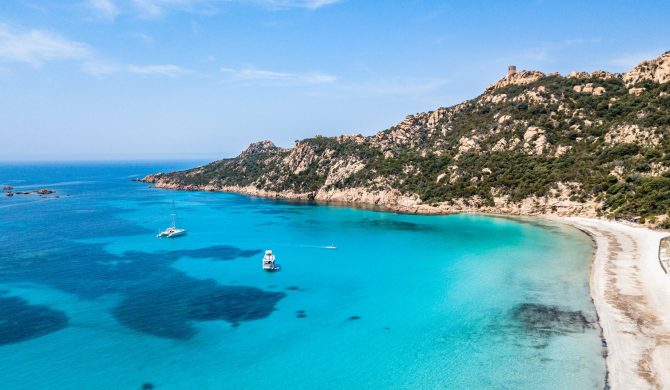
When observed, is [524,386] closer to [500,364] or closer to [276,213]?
[500,364]

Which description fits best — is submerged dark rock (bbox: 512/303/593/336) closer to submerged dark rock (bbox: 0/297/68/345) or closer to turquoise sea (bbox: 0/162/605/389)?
turquoise sea (bbox: 0/162/605/389)

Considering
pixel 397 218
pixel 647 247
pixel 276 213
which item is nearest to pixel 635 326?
pixel 647 247

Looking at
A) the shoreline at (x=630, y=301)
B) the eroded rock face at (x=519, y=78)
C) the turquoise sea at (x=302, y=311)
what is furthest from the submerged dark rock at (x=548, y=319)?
the eroded rock face at (x=519, y=78)

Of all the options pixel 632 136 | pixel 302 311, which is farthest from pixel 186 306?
pixel 632 136

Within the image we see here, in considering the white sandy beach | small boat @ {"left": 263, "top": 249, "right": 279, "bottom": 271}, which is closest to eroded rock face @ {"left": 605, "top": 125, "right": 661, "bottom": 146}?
the white sandy beach

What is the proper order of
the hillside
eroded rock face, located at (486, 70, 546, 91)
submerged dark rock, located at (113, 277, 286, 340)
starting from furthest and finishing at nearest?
1. eroded rock face, located at (486, 70, 546, 91)
2. the hillside
3. submerged dark rock, located at (113, 277, 286, 340)

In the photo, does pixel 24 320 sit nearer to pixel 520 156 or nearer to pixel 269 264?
pixel 269 264
